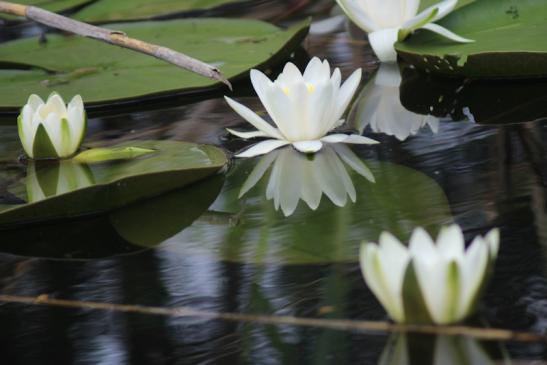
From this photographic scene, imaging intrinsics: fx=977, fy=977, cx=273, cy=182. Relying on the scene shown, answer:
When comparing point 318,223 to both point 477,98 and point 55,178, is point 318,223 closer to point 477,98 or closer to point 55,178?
point 55,178

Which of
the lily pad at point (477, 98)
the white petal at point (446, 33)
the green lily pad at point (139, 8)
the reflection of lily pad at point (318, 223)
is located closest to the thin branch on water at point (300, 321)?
the reflection of lily pad at point (318, 223)

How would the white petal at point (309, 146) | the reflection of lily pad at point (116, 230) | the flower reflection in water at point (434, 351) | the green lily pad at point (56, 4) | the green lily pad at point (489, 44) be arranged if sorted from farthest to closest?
the green lily pad at point (56, 4) < the green lily pad at point (489, 44) < the white petal at point (309, 146) < the reflection of lily pad at point (116, 230) < the flower reflection in water at point (434, 351)

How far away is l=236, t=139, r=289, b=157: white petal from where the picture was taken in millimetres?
1671

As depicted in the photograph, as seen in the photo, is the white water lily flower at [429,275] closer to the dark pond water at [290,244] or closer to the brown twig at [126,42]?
the dark pond water at [290,244]

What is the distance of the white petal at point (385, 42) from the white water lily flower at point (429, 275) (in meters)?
1.16

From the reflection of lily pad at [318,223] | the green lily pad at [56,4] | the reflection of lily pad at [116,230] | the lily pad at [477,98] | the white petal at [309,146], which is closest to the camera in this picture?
the reflection of lily pad at [318,223]

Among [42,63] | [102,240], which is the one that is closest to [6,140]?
[42,63]

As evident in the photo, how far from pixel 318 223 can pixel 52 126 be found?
0.57m

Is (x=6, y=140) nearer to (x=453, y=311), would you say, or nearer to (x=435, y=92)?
(x=435, y=92)

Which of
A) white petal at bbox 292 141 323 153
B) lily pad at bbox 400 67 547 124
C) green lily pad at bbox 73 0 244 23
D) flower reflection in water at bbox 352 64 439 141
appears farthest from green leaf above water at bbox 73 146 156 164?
→ green lily pad at bbox 73 0 244 23

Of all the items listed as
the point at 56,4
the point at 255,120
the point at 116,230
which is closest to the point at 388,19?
the point at 255,120

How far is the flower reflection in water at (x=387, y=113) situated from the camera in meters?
1.75

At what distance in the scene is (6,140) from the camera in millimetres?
1896

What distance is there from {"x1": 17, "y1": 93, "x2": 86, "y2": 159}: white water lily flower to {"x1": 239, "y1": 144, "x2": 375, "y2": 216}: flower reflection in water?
1.08ft
